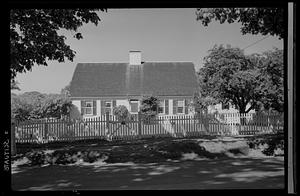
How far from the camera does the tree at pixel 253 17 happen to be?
277 inches

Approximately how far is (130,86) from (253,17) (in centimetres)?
896

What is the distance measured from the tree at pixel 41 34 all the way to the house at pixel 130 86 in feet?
23.8

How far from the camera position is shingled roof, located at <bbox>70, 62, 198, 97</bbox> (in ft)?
50.9

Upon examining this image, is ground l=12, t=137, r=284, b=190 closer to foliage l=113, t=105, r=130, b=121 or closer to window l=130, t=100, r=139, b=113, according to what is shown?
foliage l=113, t=105, r=130, b=121

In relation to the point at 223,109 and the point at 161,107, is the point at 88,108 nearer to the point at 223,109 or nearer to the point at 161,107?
the point at 161,107

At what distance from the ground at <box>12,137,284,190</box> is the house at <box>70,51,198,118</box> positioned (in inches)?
260

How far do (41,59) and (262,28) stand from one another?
5.54 m

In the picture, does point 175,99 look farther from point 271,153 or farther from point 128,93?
point 271,153

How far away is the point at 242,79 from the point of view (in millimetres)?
11969

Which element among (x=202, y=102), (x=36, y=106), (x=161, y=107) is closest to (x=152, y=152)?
(x=36, y=106)

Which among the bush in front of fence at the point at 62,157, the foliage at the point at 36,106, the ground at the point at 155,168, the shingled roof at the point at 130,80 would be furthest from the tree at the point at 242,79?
the bush in front of fence at the point at 62,157

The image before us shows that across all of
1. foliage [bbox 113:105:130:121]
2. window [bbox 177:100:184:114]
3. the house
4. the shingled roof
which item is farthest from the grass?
window [bbox 177:100:184:114]

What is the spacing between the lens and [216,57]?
12.7 meters

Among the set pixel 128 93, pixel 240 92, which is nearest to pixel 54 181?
pixel 240 92
